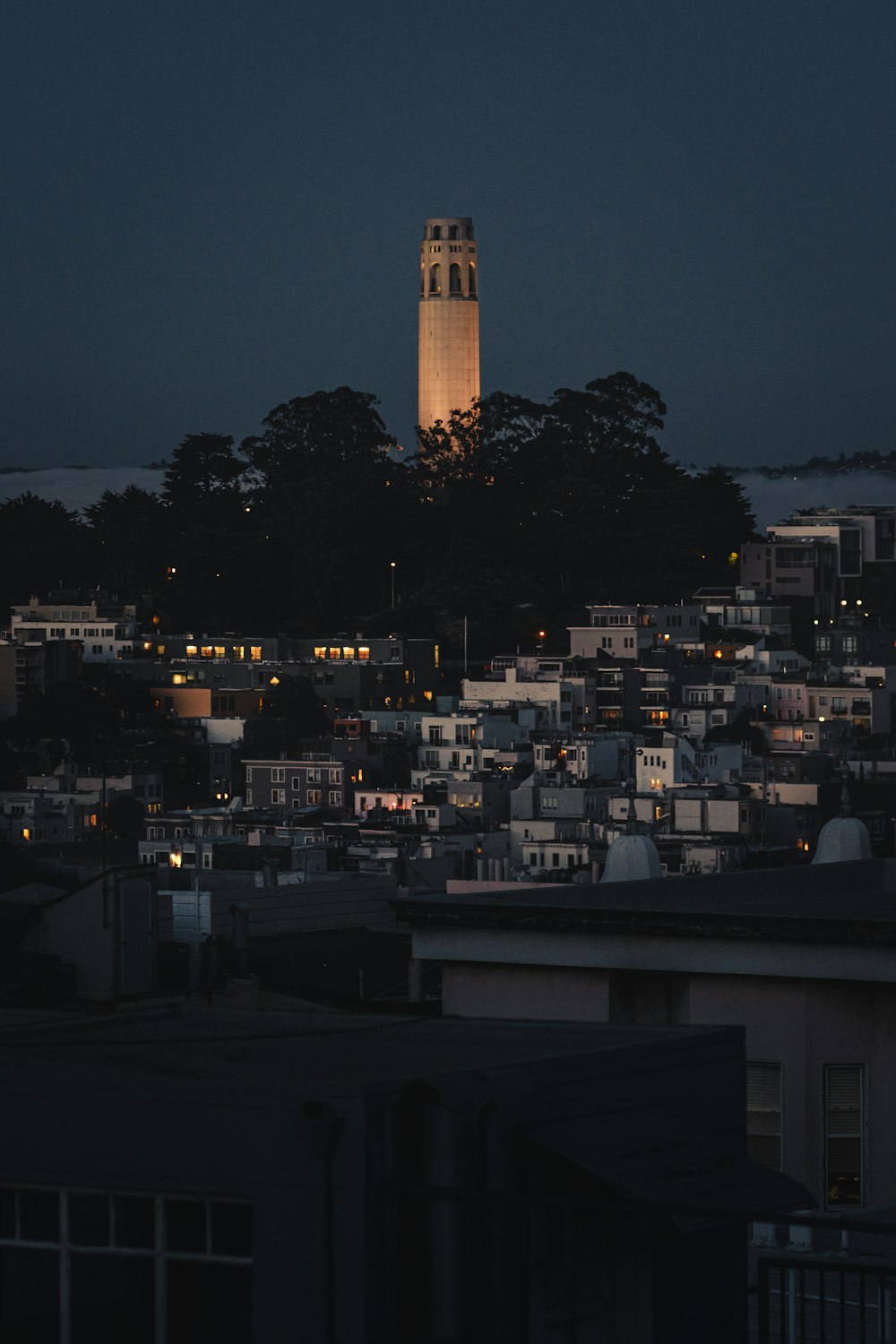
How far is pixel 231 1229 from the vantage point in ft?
9.68

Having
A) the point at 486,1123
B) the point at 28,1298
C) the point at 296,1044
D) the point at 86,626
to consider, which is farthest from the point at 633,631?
the point at 486,1123

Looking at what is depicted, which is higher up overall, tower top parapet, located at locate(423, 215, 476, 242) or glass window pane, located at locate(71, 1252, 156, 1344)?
tower top parapet, located at locate(423, 215, 476, 242)

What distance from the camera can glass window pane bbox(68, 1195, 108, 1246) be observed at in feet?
9.87

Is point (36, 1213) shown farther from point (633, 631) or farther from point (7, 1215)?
point (633, 631)

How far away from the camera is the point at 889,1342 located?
3.19 m

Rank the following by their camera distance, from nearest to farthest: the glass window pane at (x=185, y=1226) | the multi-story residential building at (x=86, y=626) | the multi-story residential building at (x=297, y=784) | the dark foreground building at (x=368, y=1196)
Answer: the dark foreground building at (x=368, y=1196) → the glass window pane at (x=185, y=1226) → the multi-story residential building at (x=297, y=784) → the multi-story residential building at (x=86, y=626)

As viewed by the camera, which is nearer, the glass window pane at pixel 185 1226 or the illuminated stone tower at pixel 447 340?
the glass window pane at pixel 185 1226

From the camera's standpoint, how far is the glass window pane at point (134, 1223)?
2967 mm

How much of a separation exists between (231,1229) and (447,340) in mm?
50365

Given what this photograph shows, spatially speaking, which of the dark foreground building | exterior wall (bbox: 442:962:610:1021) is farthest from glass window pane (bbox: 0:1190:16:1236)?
exterior wall (bbox: 442:962:610:1021)

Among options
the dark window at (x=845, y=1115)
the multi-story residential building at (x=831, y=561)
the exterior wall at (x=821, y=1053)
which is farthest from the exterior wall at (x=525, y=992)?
the multi-story residential building at (x=831, y=561)

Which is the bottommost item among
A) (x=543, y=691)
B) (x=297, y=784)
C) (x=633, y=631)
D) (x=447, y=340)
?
(x=297, y=784)

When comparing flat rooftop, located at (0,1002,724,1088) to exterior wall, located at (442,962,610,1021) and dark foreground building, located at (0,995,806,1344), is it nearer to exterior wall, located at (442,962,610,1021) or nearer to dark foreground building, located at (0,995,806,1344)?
dark foreground building, located at (0,995,806,1344)

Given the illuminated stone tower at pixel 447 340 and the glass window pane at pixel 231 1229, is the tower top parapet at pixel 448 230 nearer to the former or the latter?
the illuminated stone tower at pixel 447 340
